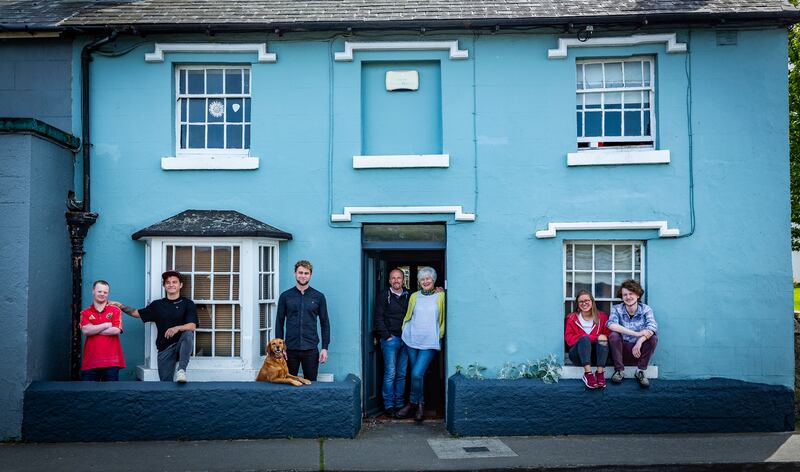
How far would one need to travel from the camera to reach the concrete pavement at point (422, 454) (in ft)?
23.4

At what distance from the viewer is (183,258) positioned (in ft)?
29.1

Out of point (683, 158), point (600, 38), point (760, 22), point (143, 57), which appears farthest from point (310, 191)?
point (760, 22)

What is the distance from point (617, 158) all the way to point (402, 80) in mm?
2978

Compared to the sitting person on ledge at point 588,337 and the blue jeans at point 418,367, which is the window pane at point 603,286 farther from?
the blue jeans at point 418,367

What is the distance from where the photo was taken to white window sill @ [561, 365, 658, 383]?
28.7 feet

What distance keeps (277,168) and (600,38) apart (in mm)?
4539

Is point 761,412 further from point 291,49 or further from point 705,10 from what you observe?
point 291,49

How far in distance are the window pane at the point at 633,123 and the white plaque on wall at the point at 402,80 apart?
2.83m

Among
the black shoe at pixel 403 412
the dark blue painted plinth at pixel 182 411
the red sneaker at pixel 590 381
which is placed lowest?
the black shoe at pixel 403 412

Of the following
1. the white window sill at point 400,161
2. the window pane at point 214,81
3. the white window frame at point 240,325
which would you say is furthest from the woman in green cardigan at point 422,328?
the window pane at point 214,81

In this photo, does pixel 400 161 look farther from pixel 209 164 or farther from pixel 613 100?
pixel 613 100

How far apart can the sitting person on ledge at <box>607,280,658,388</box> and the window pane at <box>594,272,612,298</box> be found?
0.44 meters

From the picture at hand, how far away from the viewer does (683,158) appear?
29.5ft

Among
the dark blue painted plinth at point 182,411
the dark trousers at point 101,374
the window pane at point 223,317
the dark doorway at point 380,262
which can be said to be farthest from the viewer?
the dark doorway at point 380,262
